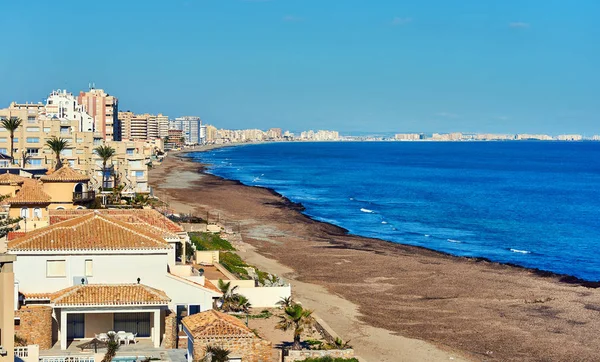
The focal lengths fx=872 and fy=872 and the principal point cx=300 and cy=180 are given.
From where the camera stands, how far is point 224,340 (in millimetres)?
23422

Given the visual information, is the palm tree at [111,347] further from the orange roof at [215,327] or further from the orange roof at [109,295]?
the orange roof at [215,327]

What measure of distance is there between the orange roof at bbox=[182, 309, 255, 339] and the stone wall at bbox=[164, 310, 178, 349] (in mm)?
1335

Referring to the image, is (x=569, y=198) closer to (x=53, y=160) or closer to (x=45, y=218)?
(x=53, y=160)

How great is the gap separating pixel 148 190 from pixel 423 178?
88211 mm

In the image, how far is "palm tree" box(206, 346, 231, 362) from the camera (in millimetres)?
22641

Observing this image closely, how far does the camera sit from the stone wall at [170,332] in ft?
83.9

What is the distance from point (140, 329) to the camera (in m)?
26.0

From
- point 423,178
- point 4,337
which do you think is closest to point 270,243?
point 4,337

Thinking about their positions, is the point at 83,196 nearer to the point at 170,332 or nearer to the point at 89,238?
the point at 89,238

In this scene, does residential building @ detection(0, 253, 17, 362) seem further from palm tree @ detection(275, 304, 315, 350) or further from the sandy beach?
the sandy beach

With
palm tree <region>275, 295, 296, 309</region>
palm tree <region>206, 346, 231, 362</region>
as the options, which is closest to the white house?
palm tree <region>206, 346, 231, 362</region>

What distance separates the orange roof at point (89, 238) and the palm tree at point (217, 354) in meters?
5.55

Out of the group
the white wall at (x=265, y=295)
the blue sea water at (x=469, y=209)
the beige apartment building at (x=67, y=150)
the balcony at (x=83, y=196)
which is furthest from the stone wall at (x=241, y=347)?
the beige apartment building at (x=67, y=150)

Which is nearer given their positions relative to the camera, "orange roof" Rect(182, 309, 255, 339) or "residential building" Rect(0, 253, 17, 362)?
"residential building" Rect(0, 253, 17, 362)
